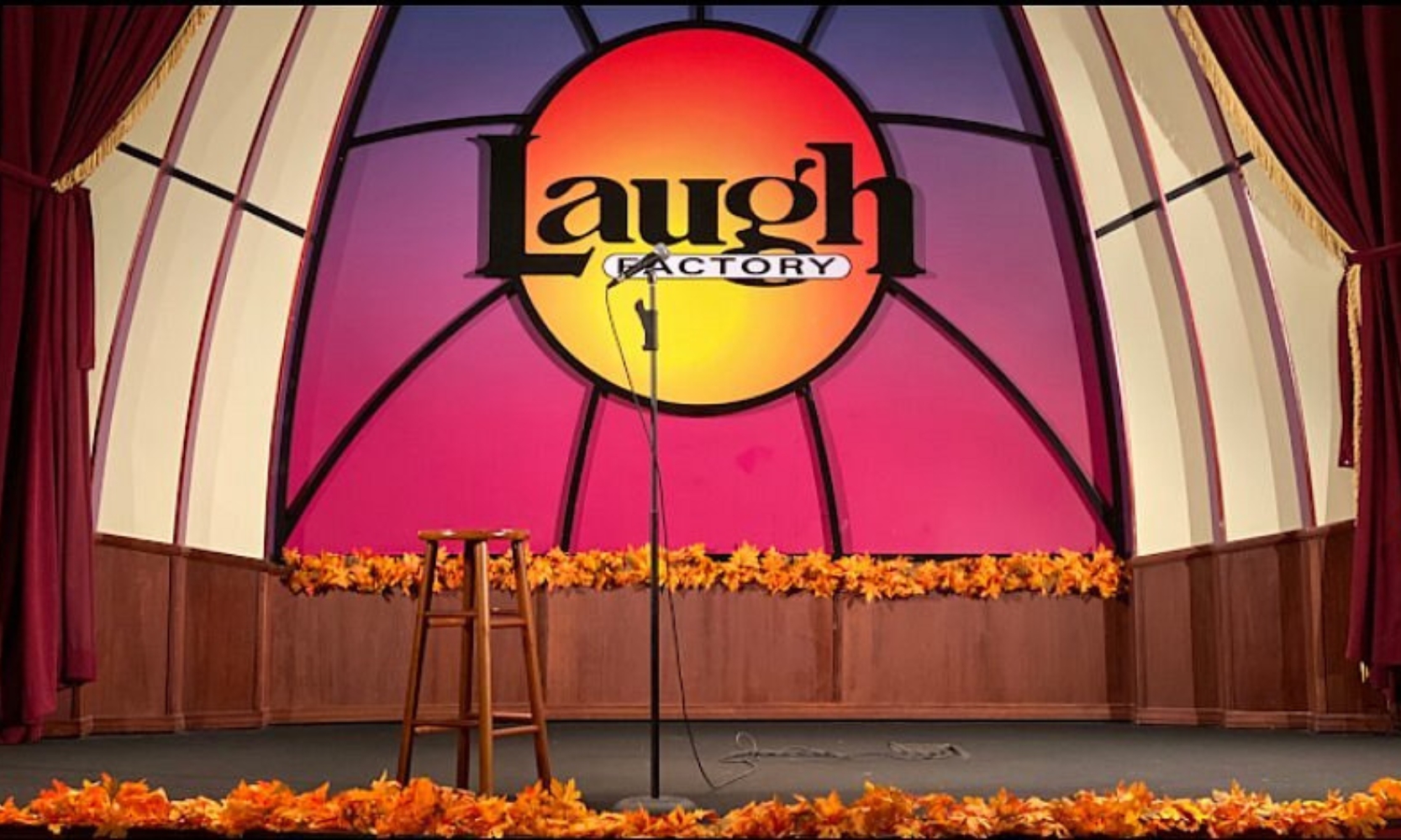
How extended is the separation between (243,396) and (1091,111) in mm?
4524

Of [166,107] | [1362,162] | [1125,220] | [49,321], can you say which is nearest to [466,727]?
[49,321]

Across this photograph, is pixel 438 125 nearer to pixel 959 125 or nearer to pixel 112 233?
pixel 112 233

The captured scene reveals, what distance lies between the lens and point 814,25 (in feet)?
27.1

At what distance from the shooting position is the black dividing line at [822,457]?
8234 millimetres

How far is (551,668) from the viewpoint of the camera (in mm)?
8031

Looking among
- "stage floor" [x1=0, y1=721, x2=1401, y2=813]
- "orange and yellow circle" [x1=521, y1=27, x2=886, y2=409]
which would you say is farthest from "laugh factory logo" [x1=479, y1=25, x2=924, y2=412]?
"stage floor" [x1=0, y1=721, x2=1401, y2=813]

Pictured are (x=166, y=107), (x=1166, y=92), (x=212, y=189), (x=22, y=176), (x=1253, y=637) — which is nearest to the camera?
(x=22, y=176)

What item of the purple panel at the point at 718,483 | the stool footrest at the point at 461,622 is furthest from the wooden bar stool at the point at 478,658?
the purple panel at the point at 718,483

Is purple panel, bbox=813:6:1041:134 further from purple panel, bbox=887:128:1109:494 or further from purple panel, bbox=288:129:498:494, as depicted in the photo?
purple panel, bbox=288:129:498:494

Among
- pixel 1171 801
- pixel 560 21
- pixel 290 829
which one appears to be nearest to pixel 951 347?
pixel 560 21

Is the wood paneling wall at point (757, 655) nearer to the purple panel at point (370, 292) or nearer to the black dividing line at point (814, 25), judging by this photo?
the purple panel at point (370, 292)

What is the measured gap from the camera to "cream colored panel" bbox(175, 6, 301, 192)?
726cm

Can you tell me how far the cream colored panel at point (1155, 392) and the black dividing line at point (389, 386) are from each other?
3.17 metres

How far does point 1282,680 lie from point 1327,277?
5.98 ft
